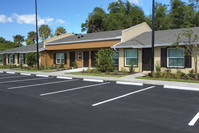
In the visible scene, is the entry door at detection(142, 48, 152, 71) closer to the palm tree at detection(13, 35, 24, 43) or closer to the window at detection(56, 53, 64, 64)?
the window at detection(56, 53, 64, 64)

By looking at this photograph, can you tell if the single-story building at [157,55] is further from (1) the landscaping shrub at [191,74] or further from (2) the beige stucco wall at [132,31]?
(2) the beige stucco wall at [132,31]

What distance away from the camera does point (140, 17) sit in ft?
149

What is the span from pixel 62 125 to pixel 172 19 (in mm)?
37889

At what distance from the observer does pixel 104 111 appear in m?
5.82

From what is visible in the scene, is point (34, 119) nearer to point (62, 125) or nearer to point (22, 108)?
point (62, 125)

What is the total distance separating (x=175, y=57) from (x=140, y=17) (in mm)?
31699

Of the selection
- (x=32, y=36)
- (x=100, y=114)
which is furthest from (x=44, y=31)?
(x=100, y=114)

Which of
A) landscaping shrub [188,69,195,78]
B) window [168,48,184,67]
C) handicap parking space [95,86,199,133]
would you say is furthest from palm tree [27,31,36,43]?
handicap parking space [95,86,199,133]

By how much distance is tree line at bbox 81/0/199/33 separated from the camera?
35.2 metres

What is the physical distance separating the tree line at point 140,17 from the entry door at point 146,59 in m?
16.5

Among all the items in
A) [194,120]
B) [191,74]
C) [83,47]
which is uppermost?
[83,47]

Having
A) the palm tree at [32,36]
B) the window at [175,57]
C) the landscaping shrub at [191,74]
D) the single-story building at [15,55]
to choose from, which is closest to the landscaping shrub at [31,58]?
the single-story building at [15,55]

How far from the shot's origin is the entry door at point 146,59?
57.4ft

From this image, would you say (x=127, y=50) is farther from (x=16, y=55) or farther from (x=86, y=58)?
(x=16, y=55)
